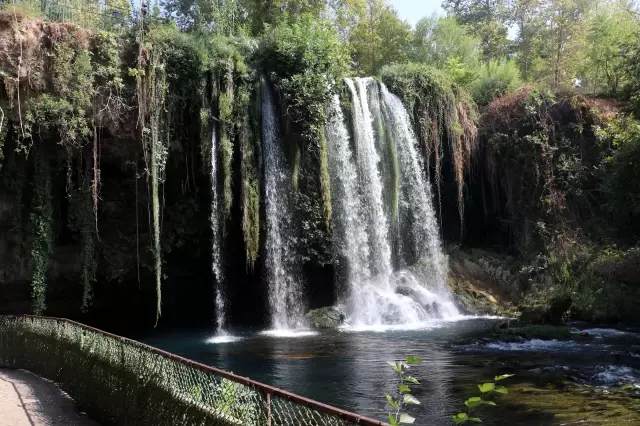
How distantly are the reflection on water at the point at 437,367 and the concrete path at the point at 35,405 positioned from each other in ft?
9.17

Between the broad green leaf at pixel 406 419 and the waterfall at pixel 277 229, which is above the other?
the waterfall at pixel 277 229

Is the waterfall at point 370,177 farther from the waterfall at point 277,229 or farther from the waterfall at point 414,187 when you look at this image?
the waterfall at point 277,229

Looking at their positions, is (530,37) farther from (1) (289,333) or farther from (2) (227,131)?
(1) (289,333)

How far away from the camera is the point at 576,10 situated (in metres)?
33.6

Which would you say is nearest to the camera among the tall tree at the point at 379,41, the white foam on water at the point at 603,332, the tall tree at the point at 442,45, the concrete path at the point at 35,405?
the concrete path at the point at 35,405

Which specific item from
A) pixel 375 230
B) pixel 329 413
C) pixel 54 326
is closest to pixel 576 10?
pixel 375 230

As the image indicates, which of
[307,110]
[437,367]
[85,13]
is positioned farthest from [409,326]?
[85,13]

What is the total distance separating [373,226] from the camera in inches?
701

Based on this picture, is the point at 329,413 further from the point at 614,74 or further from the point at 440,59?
the point at 440,59

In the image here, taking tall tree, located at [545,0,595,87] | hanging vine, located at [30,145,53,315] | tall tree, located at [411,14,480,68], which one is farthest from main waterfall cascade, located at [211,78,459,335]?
tall tree, located at [545,0,595,87]

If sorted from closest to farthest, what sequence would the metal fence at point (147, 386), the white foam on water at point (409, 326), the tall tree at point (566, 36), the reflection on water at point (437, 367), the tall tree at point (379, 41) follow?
1. the metal fence at point (147, 386)
2. the reflection on water at point (437, 367)
3. the white foam on water at point (409, 326)
4. the tall tree at point (379, 41)
5. the tall tree at point (566, 36)

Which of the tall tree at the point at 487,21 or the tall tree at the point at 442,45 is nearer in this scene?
the tall tree at the point at 442,45

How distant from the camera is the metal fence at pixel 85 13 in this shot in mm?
14766

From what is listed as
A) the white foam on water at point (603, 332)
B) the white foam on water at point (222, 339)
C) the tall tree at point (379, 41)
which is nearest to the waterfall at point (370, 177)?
the white foam on water at point (222, 339)
